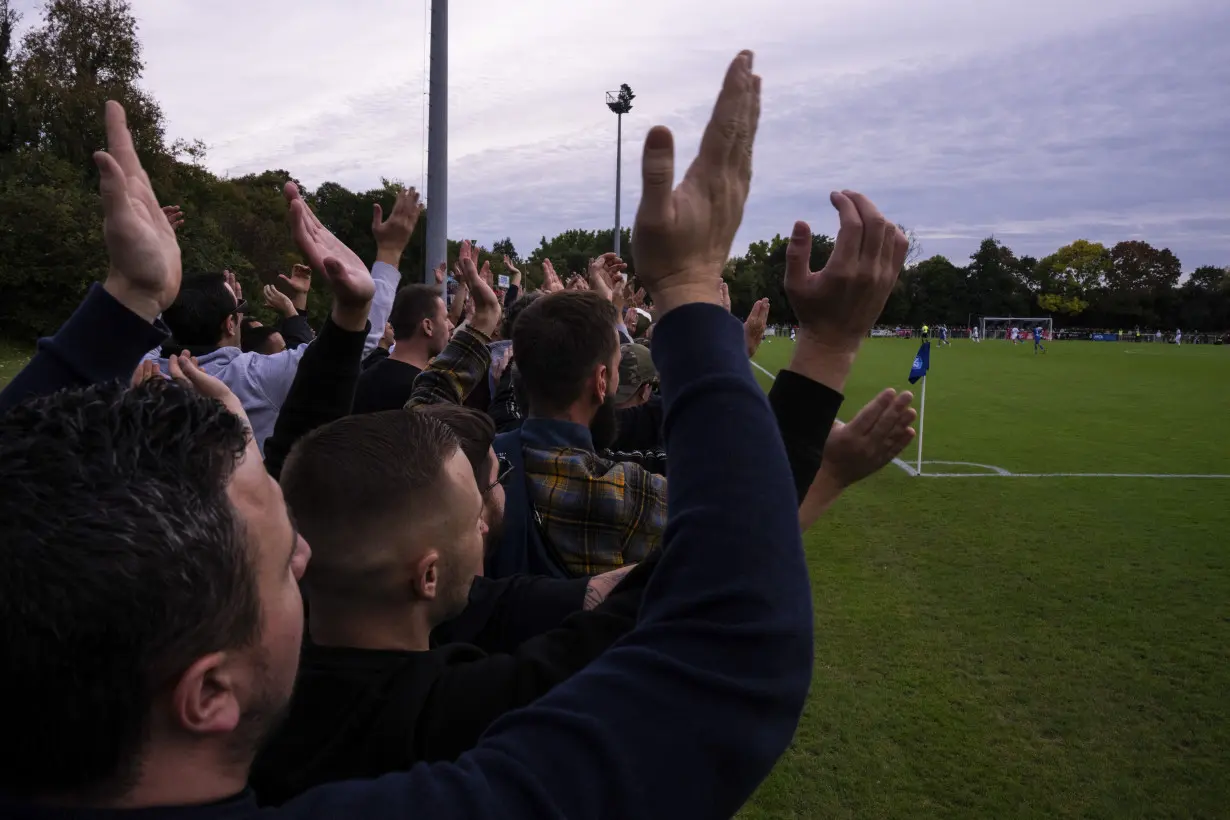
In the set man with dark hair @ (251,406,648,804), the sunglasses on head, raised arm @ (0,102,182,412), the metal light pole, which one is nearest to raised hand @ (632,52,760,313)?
man with dark hair @ (251,406,648,804)

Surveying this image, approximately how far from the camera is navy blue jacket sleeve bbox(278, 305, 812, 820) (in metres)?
0.95

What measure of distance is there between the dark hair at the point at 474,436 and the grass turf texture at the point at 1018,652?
93.9 inches

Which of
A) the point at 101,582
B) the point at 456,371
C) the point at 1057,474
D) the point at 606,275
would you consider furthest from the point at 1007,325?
the point at 101,582

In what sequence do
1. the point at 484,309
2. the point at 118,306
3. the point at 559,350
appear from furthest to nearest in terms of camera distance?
the point at 484,309 → the point at 559,350 → the point at 118,306

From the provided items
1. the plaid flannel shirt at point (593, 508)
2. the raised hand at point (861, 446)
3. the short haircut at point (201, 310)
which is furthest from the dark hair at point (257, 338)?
the raised hand at point (861, 446)

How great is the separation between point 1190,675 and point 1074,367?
33.9 meters

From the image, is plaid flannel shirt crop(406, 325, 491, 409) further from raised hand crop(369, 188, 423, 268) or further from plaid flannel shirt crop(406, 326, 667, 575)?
plaid flannel shirt crop(406, 326, 667, 575)

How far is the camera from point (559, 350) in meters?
2.81

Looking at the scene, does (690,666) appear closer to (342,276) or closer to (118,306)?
(118,306)

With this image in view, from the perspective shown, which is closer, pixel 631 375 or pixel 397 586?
pixel 397 586

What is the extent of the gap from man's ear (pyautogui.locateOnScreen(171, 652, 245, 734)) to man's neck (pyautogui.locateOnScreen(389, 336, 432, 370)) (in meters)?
3.62

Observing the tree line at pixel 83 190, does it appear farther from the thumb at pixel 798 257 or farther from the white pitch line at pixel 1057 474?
the thumb at pixel 798 257

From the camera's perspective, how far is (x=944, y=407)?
19.2 metres

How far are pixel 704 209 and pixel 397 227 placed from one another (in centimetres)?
266
